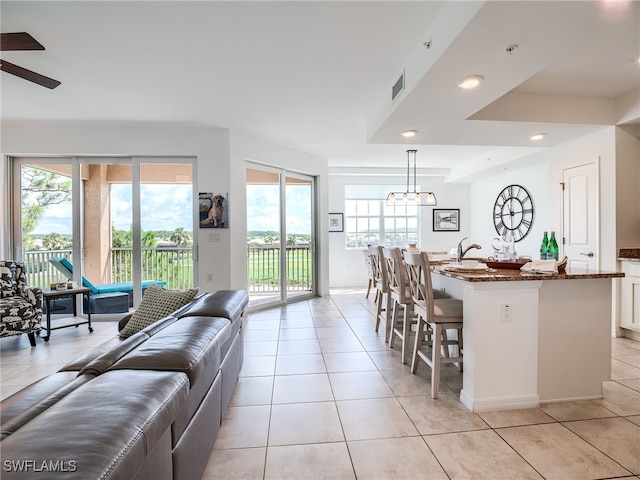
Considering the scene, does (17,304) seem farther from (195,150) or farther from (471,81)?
(471,81)

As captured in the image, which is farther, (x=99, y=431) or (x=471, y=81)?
(x=471, y=81)

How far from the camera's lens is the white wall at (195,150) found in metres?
4.44

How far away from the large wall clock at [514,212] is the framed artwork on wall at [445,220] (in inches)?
40.7

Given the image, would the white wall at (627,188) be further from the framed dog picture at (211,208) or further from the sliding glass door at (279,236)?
the framed dog picture at (211,208)

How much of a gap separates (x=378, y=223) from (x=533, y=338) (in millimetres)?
5677

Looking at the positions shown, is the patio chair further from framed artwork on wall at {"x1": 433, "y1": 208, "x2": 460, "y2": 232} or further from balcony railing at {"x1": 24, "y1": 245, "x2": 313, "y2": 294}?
framed artwork on wall at {"x1": 433, "y1": 208, "x2": 460, "y2": 232}

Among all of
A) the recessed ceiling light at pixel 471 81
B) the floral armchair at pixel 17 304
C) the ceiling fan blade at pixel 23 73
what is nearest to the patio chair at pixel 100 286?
the floral armchair at pixel 17 304

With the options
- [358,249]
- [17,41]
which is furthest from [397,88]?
[358,249]

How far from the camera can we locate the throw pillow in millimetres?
2402

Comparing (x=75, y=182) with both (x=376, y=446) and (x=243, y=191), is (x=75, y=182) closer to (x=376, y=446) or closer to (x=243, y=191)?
(x=243, y=191)

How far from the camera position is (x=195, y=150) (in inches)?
183

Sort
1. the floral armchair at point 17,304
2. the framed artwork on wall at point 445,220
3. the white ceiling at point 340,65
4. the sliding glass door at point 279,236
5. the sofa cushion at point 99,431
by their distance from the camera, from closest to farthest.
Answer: the sofa cushion at point 99,431, the white ceiling at point 340,65, the floral armchair at point 17,304, the sliding glass door at point 279,236, the framed artwork on wall at point 445,220

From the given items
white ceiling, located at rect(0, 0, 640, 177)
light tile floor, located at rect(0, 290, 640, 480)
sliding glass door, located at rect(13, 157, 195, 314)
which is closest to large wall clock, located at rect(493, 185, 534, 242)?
white ceiling, located at rect(0, 0, 640, 177)

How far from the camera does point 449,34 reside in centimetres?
198
